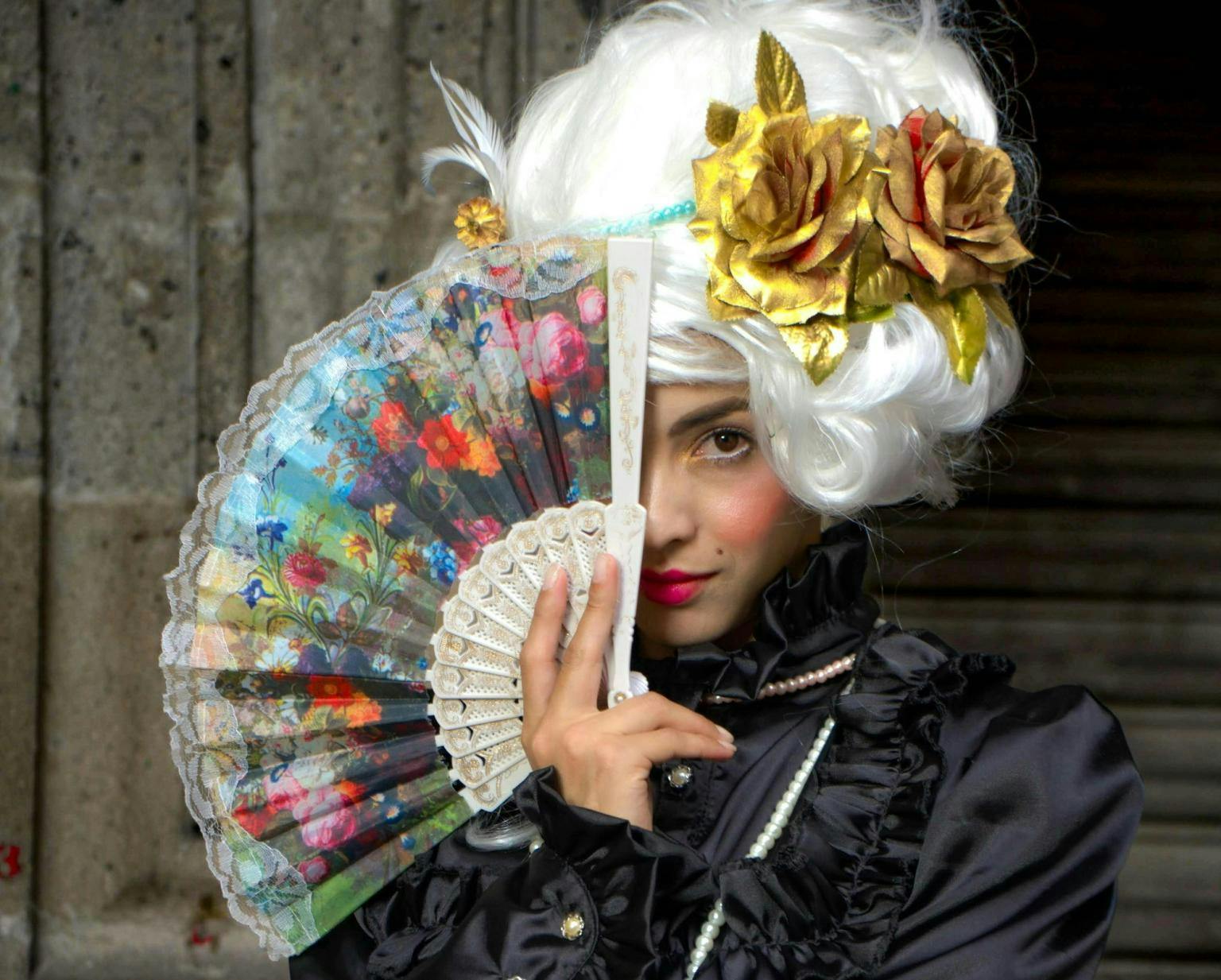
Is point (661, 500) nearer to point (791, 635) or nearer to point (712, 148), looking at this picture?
point (791, 635)

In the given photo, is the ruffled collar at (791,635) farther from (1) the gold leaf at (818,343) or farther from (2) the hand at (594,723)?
(1) the gold leaf at (818,343)

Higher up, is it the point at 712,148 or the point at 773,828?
the point at 712,148

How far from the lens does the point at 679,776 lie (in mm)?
1305

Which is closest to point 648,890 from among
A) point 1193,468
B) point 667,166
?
point 667,166

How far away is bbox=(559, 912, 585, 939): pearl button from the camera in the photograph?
1110 millimetres

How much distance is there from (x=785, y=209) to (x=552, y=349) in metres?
0.28

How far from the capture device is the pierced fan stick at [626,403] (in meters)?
1.19

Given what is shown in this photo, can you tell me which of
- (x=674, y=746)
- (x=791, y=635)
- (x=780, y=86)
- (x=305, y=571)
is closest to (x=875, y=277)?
(x=780, y=86)

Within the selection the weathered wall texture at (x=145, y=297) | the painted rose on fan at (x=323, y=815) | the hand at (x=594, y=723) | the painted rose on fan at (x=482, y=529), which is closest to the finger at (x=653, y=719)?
the hand at (x=594, y=723)

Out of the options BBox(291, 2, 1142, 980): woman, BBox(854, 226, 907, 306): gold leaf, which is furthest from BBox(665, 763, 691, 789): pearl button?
BBox(854, 226, 907, 306): gold leaf

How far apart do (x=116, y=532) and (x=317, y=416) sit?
1.06 metres

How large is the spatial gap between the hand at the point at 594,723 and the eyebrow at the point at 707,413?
0.16 metres

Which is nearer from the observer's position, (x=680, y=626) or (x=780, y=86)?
(x=780, y=86)

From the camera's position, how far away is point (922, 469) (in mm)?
1425
